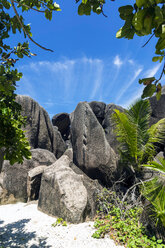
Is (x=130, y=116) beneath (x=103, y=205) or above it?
above

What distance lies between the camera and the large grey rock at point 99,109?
40.5 ft

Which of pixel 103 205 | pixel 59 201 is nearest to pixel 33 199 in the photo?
pixel 59 201

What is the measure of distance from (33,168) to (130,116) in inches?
187

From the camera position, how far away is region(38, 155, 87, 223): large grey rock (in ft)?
14.4

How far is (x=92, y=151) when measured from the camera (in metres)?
6.13

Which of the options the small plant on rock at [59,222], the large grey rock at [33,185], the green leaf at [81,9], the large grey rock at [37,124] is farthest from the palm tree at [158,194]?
the large grey rock at [37,124]

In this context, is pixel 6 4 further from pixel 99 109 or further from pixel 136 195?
pixel 99 109

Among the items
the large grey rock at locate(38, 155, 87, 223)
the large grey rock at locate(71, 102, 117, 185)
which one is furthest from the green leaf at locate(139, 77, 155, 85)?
→ the large grey rock at locate(71, 102, 117, 185)

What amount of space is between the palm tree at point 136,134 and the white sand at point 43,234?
247 centimetres

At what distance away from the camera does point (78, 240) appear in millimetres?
3629

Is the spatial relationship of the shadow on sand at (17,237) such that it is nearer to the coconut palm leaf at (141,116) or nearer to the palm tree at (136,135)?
the palm tree at (136,135)

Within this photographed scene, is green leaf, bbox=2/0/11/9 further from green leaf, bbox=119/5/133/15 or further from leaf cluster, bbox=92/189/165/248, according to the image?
leaf cluster, bbox=92/189/165/248

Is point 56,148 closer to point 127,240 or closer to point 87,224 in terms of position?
point 87,224

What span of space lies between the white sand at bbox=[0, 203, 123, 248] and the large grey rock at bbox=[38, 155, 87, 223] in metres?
0.23
